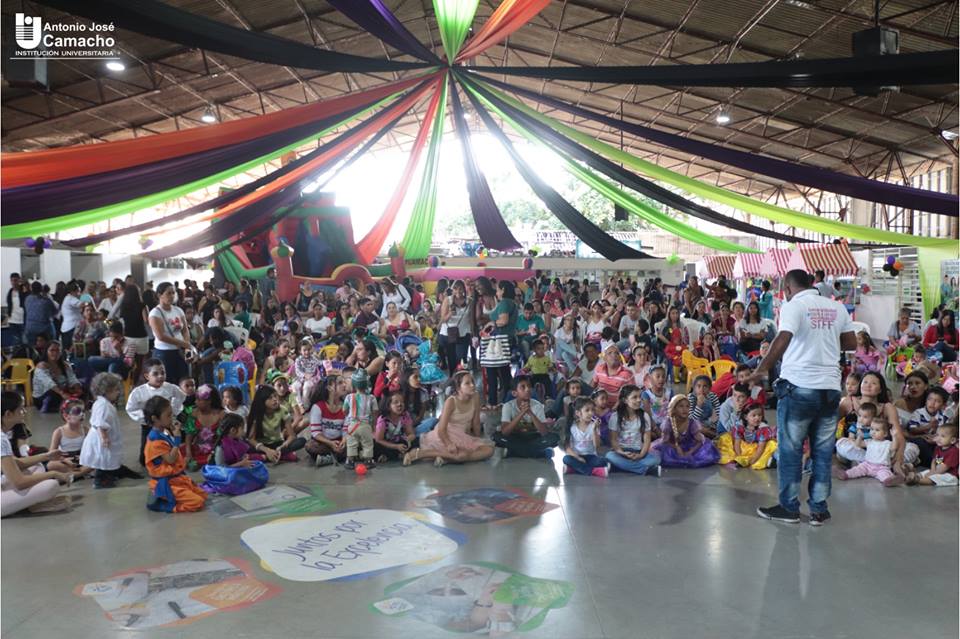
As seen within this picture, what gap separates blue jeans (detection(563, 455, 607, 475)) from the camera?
4840mm

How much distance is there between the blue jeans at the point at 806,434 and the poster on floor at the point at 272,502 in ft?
8.15

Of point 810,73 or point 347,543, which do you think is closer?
point 347,543

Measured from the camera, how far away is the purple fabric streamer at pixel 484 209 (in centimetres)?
836

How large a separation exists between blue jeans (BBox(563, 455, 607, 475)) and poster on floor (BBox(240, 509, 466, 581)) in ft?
4.37

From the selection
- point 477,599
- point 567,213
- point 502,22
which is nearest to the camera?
point 477,599

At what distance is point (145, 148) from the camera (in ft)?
13.9

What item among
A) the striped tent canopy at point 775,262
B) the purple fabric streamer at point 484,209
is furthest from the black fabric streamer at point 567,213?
the striped tent canopy at point 775,262

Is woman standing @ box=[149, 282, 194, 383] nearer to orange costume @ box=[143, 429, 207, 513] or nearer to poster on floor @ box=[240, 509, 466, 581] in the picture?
orange costume @ box=[143, 429, 207, 513]

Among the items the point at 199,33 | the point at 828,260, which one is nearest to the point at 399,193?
the point at 199,33

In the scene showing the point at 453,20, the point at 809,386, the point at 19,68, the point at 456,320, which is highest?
the point at 19,68

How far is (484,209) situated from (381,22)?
455cm

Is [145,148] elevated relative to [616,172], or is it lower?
lower

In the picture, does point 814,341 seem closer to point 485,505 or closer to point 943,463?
point 943,463

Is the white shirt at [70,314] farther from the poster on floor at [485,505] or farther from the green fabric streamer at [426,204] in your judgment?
the poster on floor at [485,505]
